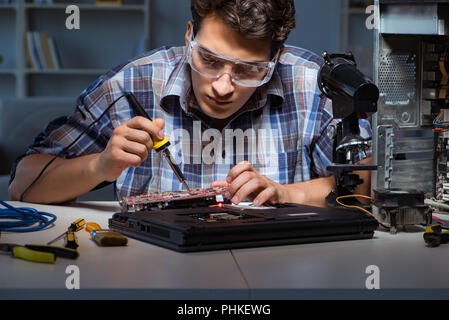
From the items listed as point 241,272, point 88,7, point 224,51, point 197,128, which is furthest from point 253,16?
point 88,7

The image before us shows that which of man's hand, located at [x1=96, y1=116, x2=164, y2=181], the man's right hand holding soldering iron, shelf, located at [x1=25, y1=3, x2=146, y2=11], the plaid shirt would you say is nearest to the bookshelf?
shelf, located at [x1=25, y1=3, x2=146, y2=11]

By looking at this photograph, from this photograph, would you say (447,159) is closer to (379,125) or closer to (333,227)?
(379,125)

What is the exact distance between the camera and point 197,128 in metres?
1.62

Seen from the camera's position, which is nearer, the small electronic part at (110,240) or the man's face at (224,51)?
the small electronic part at (110,240)

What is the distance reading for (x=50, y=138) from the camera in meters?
1.56

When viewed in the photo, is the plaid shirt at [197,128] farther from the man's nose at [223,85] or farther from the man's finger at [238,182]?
the man's finger at [238,182]

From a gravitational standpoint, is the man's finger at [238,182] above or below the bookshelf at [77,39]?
below

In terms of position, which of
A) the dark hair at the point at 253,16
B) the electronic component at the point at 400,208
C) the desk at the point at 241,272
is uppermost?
the dark hair at the point at 253,16

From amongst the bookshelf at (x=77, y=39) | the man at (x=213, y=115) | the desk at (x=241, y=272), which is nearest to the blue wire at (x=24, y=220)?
the desk at (x=241, y=272)

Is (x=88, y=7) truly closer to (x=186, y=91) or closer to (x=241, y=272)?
(x=186, y=91)

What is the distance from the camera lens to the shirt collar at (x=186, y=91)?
5.13 ft

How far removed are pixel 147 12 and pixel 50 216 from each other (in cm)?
351

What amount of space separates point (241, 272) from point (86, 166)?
78cm

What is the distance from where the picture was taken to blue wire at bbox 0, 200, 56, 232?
99 cm
